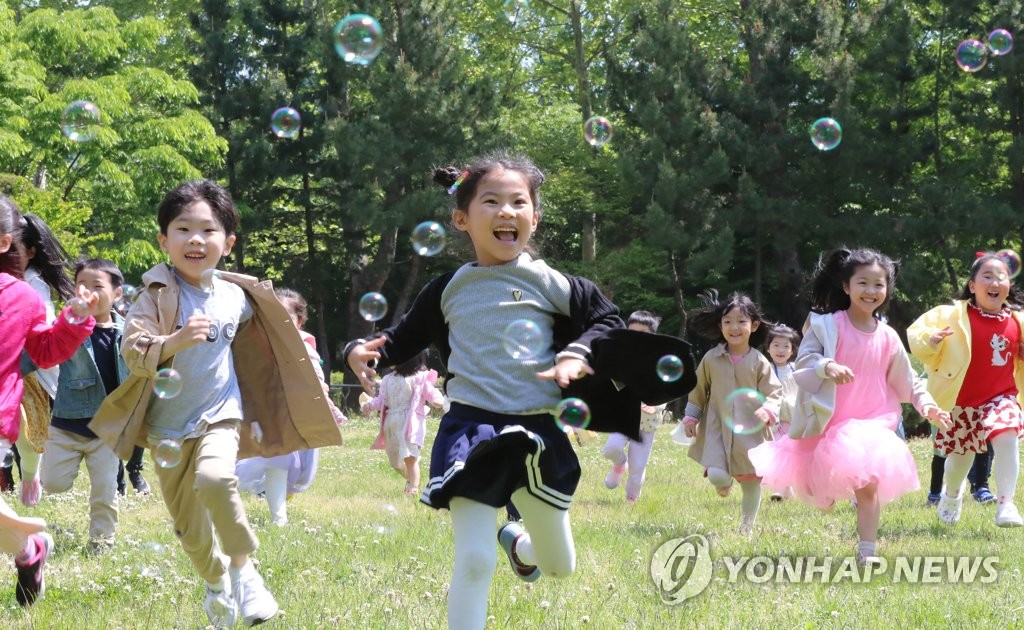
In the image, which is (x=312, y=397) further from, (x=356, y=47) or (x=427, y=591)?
(x=356, y=47)

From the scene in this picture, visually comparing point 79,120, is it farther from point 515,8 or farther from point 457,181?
point 515,8

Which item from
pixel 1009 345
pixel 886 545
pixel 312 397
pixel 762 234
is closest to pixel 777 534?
pixel 886 545

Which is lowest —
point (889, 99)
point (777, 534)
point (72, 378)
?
point (777, 534)

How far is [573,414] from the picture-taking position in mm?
4750

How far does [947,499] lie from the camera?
888 centimetres

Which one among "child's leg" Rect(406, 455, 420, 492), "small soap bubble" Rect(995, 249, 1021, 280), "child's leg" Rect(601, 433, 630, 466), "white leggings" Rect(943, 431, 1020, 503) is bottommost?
"child's leg" Rect(406, 455, 420, 492)

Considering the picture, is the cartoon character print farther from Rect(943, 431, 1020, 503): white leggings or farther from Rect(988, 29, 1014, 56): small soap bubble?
Rect(988, 29, 1014, 56): small soap bubble

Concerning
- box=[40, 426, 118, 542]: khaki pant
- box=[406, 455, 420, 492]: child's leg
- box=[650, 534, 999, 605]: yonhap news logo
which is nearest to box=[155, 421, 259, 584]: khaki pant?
box=[650, 534, 999, 605]: yonhap news logo

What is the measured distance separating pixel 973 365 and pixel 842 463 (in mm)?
2358

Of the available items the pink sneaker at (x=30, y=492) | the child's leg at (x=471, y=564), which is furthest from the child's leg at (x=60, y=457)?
the child's leg at (x=471, y=564)

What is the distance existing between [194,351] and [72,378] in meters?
3.50

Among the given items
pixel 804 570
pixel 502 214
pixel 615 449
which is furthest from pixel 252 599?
pixel 615 449

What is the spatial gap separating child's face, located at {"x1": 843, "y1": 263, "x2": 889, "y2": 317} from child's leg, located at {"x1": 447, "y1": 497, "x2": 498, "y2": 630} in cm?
355

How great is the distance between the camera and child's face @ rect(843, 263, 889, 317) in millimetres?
7297
